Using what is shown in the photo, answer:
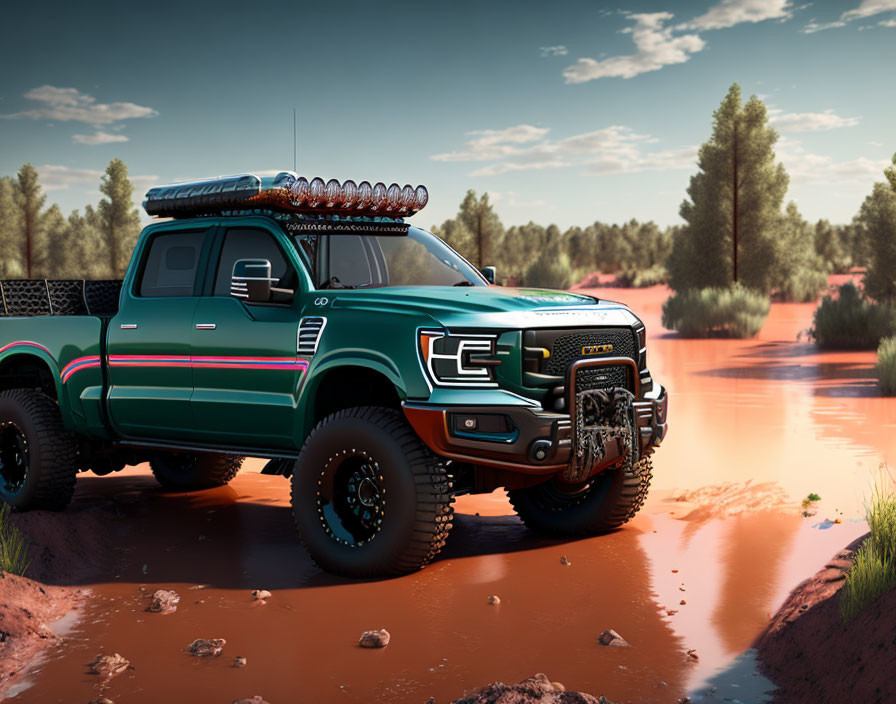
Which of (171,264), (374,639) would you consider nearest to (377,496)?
(374,639)

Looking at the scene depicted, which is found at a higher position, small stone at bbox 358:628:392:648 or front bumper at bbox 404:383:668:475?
front bumper at bbox 404:383:668:475

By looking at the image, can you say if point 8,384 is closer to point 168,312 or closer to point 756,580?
point 168,312

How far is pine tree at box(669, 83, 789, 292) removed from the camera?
32688 mm

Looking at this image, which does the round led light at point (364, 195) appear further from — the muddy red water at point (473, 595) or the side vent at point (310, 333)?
the muddy red water at point (473, 595)

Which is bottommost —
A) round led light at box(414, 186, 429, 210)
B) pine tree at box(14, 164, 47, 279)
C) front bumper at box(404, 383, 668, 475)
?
front bumper at box(404, 383, 668, 475)

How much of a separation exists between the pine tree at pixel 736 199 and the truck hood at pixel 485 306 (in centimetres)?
2683

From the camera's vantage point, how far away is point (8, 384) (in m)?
9.35

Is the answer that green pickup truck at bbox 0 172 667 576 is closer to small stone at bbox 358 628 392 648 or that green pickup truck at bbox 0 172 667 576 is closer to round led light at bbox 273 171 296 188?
round led light at bbox 273 171 296 188

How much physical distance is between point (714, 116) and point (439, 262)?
2737 cm

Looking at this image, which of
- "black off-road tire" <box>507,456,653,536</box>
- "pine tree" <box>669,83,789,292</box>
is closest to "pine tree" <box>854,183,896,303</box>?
"pine tree" <box>669,83,789,292</box>

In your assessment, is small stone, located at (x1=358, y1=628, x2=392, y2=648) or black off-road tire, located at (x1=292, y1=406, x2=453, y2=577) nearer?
small stone, located at (x1=358, y1=628, x2=392, y2=648)

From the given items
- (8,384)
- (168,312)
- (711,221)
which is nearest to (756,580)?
(168,312)

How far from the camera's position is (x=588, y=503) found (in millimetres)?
7977

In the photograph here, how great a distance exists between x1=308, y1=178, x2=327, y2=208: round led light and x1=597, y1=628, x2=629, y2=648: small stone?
143 inches
